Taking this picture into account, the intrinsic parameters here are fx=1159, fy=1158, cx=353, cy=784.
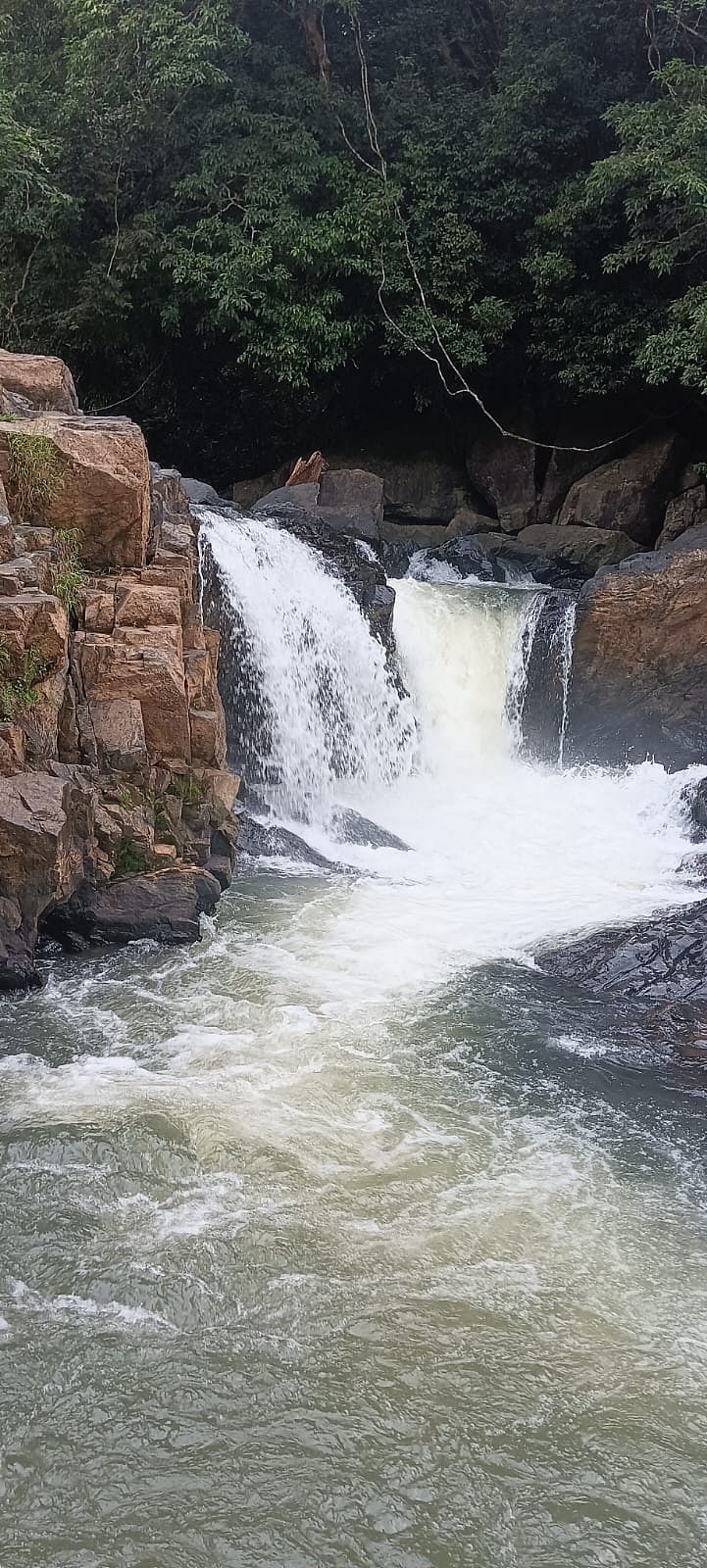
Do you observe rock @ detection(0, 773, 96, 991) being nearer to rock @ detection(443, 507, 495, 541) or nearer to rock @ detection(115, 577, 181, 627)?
rock @ detection(115, 577, 181, 627)

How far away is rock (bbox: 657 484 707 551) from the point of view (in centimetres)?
1647

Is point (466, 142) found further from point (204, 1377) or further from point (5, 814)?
point (204, 1377)

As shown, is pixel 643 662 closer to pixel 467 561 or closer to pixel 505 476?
pixel 467 561

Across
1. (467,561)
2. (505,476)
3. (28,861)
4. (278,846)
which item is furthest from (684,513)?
(28,861)

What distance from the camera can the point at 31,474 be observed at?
8.21 m

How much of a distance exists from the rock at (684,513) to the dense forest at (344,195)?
1609 millimetres

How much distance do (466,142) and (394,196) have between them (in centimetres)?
188

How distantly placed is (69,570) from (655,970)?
4.81 meters

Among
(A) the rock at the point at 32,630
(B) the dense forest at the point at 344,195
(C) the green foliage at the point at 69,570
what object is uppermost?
(B) the dense forest at the point at 344,195

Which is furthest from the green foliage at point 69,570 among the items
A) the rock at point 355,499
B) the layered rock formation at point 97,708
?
the rock at point 355,499

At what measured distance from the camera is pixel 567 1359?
388cm

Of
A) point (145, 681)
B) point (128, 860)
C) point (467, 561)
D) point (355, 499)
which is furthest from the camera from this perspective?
point (467, 561)

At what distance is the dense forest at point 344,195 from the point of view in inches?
639

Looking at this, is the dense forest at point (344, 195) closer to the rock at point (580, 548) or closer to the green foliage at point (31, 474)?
the rock at point (580, 548)
